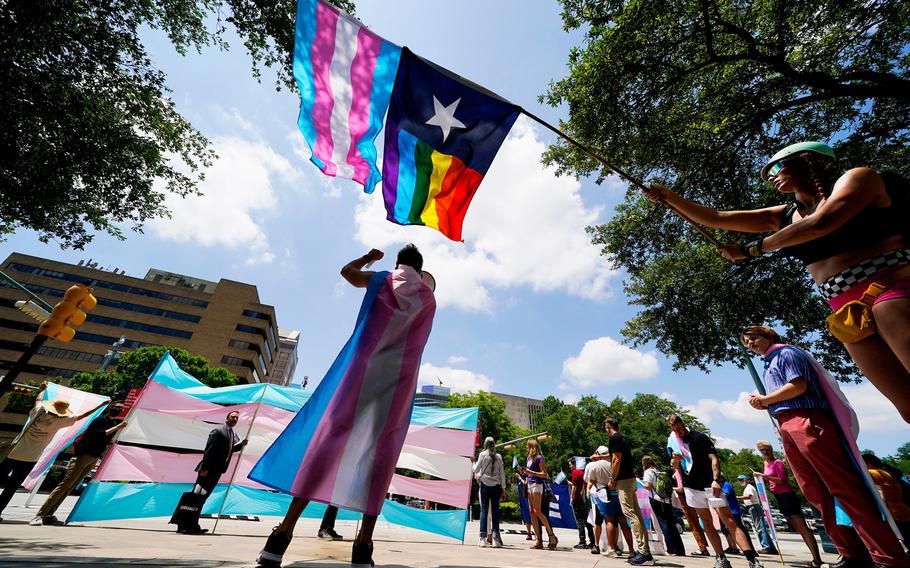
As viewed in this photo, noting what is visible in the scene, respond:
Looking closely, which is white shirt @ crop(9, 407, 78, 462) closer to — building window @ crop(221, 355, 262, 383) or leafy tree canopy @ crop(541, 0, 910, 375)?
leafy tree canopy @ crop(541, 0, 910, 375)

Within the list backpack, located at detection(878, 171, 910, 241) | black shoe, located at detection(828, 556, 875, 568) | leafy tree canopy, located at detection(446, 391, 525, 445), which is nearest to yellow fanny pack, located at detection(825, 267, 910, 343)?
backpack, located at detection(878, 171, 910, 241)

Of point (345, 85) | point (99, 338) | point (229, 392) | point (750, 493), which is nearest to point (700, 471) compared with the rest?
point (345, 85)

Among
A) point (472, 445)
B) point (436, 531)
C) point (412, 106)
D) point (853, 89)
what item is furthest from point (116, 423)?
point (853, 89)

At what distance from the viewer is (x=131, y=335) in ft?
197

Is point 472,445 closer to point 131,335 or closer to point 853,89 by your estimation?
point 853,89

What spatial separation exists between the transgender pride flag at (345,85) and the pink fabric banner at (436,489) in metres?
6.52

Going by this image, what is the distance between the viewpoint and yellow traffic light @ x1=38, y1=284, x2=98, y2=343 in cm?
448

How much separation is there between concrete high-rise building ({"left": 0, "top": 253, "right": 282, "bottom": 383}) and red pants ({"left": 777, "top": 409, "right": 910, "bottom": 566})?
6989 cm

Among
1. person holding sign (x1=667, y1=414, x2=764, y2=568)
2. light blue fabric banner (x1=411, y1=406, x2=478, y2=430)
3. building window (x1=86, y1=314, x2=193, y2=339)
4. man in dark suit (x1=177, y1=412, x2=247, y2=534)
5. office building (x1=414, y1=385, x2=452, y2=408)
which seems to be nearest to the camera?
person holding sign (x1=667, y1=414, x2=764, y2=568)

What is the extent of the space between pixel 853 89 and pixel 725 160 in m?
2.51

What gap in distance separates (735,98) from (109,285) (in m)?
82.5

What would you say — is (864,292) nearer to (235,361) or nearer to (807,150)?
(807,150)

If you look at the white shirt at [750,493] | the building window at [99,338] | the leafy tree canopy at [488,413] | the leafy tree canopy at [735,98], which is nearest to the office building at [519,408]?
the leafy tree canopy at [488,413]

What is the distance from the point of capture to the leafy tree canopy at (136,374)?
123ft
